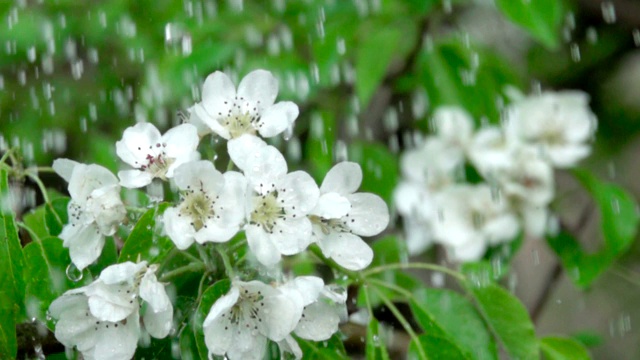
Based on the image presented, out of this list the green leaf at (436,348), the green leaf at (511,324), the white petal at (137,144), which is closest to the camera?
the white petal at (137,144)

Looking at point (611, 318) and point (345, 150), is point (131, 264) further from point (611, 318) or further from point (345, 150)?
point (611, 318)

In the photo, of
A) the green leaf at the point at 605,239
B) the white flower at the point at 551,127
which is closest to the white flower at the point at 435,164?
the white flower at the point at 551,127

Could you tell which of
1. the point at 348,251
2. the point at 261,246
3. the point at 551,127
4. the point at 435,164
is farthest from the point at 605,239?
the point at 261,246

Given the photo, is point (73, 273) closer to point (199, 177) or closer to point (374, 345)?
point (199, 177)

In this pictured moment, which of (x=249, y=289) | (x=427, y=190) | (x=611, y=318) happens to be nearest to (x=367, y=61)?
(x=427, y=190)

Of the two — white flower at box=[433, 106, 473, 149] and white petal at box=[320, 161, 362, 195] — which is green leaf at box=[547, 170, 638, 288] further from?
white petal at box=[320, 161, 362, 195]

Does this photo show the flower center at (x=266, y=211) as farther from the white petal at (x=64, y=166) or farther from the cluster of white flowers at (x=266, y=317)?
the white petal at (x=64, y=166)

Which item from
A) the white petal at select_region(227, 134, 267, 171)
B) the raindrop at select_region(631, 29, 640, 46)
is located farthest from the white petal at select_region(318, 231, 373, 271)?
the raindrop at select_region(631, 29, 640, 46)
